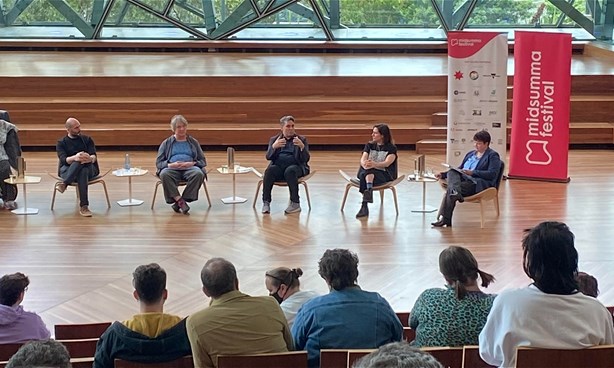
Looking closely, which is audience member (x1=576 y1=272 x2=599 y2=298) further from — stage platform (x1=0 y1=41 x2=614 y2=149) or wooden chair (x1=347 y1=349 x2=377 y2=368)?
stage platform (x1=0 y1=41 x2=614 y2=149)

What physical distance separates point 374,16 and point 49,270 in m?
10.1

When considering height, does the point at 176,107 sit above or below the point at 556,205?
above

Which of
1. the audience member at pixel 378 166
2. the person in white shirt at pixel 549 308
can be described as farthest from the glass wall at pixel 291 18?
the person in white shirt at pixel 549 308

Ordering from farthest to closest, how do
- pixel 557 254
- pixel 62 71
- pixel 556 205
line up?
pixel 62 71 → pixel 556 205 → pixel 557 254

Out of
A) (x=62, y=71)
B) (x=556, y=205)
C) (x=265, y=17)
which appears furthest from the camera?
(x=265, y=17)

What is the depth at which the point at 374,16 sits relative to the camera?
1616 centimetres

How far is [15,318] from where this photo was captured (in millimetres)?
4457

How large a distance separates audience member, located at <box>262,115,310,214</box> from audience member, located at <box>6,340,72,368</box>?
6721 mm

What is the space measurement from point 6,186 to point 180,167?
1712 mm

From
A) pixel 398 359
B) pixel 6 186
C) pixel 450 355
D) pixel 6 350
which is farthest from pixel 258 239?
pixel 398 359

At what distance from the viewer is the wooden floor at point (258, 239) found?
6.82 meters

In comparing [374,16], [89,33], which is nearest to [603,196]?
[374,16]

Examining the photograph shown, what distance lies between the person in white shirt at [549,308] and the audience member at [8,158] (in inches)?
265

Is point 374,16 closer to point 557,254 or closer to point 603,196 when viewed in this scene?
point 603,196
